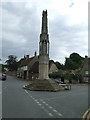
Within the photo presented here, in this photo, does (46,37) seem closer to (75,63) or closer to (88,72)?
(88,72)

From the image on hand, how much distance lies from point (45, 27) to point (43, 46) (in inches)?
110

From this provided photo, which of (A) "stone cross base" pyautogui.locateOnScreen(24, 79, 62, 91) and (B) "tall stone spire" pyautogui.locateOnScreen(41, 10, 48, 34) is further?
(B) "tall stone spire" pyautogui.locateOnScreen(41, 10, 48, 34)

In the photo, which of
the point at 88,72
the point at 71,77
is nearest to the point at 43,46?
the point at 71,77

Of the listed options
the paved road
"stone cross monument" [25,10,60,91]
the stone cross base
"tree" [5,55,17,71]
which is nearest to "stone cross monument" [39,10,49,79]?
"stone cross monument" [25,10,60,91]

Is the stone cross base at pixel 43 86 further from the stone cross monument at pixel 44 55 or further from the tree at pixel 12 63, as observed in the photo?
the tree at pixel 12 63

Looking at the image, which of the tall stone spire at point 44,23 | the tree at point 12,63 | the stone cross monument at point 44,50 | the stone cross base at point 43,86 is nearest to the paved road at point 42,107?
the stone cross base at point 43,86

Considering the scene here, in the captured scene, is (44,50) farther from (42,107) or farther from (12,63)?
(12,63)

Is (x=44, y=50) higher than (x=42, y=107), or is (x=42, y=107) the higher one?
(x=44, y=50)

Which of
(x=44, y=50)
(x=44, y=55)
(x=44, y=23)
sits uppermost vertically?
(x=44, y=23)

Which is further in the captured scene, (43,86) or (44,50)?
(44,50)

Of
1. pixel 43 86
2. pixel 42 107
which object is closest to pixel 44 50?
pixel 43 86

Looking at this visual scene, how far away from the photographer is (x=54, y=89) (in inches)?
939

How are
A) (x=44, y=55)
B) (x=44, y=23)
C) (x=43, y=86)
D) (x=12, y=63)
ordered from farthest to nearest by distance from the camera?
1. (x=12, y=63)
2. (x=44, y=23)
3. (x=44, y=55)
4. (x=43, y=86)

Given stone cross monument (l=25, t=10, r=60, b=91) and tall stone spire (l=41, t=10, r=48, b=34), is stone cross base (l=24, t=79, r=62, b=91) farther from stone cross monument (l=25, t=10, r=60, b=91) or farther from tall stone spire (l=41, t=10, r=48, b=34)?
tall stone spire (l=41, t=10, r=48, b=34)
